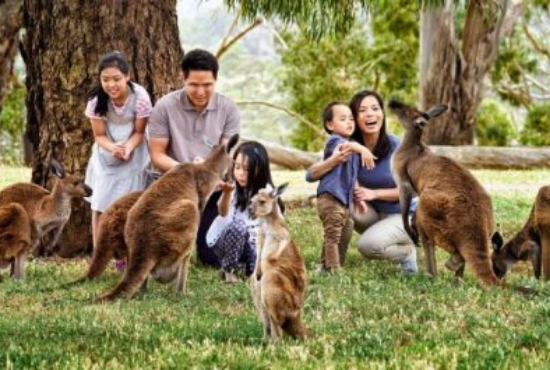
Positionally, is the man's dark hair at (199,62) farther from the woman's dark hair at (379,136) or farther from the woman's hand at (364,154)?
the woman's dark hair at (379,136)

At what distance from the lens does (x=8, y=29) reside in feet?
53.7

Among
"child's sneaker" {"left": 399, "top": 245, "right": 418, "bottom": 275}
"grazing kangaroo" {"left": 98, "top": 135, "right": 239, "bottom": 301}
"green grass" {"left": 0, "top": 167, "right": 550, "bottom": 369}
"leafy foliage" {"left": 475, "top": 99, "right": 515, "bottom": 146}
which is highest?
"grazing kangaroo" {"left": 98, "top": 135, "right": 239, "bottom": 301}

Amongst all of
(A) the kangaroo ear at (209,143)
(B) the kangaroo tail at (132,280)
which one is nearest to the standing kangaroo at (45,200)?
(A) the kangaroo ear at (209,143)

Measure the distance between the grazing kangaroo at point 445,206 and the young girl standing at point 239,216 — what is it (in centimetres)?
100

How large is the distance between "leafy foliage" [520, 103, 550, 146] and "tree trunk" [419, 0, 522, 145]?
7223mm

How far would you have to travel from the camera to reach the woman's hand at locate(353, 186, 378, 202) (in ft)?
25.4

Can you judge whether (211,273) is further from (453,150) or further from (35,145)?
(453,150)

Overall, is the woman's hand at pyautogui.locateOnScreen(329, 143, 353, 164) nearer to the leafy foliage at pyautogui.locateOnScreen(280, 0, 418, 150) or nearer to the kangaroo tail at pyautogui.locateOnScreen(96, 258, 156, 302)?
the kangaroo tail at pyautogui.locateOnScreen(96, 258, 156, 302)

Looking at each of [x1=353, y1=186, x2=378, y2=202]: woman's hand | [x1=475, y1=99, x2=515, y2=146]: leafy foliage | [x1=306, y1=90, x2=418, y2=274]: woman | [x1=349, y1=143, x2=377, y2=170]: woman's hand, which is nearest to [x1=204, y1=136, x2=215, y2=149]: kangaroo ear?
[x1=306, y1=90, x2=418, y2=274]: woman

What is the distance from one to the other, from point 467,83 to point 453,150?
2147mm

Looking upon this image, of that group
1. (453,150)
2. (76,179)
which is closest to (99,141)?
(76,179)

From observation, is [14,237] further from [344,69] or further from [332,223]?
[344,69]

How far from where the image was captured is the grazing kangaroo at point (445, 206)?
254 inches

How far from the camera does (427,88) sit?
73.0ft
